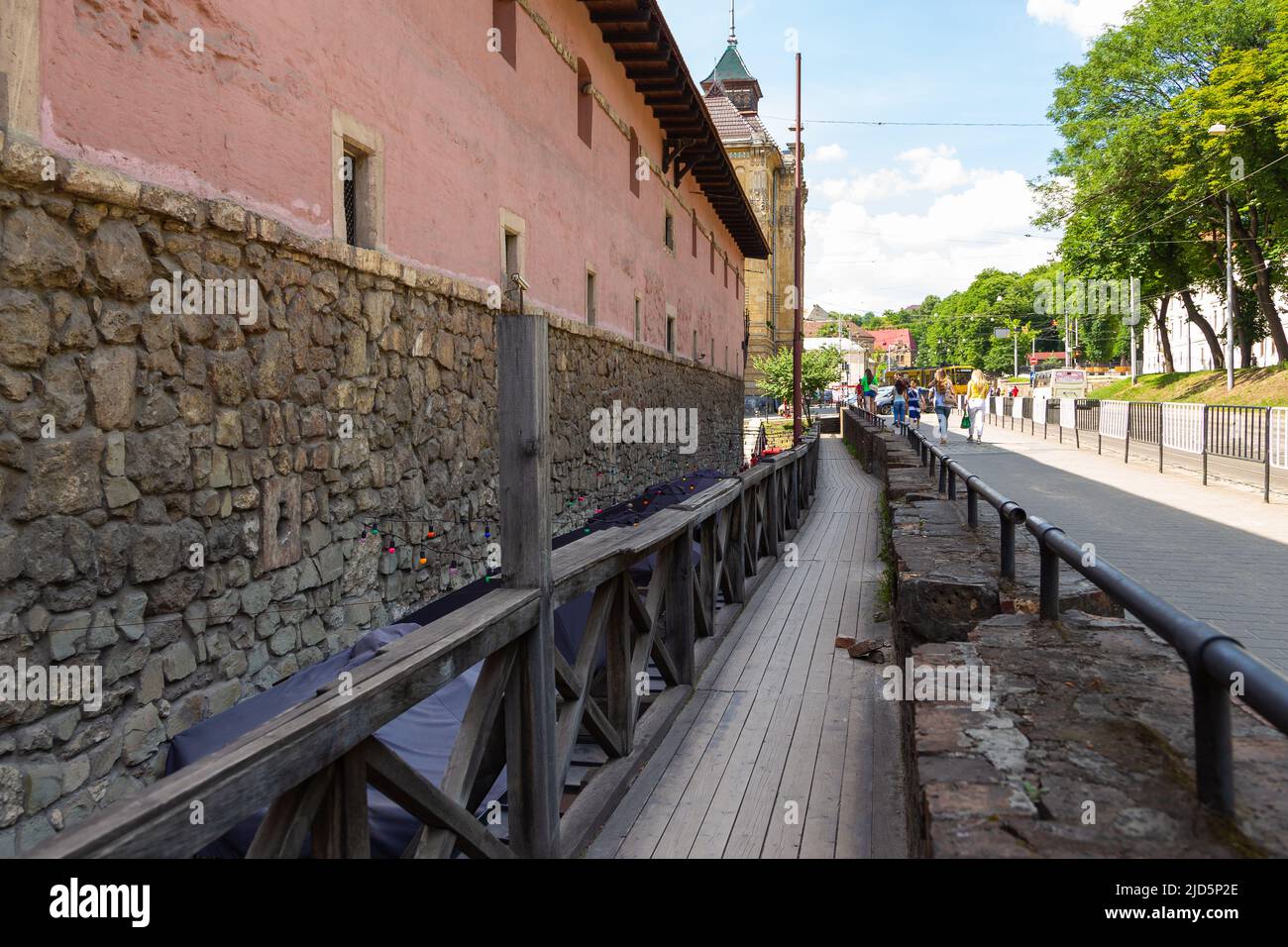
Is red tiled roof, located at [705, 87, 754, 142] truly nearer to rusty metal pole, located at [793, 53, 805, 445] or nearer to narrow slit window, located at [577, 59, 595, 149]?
rusty metal pole, located at [793, 53, 805, 445]

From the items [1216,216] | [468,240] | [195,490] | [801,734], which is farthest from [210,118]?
[1216,216]

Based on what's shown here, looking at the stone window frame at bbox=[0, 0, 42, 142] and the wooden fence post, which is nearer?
the wooden fence post

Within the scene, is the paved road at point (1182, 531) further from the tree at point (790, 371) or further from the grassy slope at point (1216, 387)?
the tree at point (790, 371)

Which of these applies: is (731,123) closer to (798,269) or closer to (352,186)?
(798,269)

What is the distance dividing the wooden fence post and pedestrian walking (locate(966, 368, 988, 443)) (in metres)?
20.4

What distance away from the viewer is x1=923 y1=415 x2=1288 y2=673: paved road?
616 centimetres

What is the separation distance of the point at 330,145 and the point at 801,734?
467 centimetres

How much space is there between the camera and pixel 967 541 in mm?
5523

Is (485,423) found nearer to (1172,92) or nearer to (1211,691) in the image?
(1211,691)

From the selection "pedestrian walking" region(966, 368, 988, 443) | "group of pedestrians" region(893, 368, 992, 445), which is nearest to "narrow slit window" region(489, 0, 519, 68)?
"group of pedestrians" region(893, 368, 992, 445)

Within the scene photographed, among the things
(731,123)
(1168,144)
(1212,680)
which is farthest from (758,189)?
(1212,680)

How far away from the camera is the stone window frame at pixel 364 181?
605 cm

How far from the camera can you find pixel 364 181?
→ 21.5 feet

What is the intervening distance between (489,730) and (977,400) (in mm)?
21571
